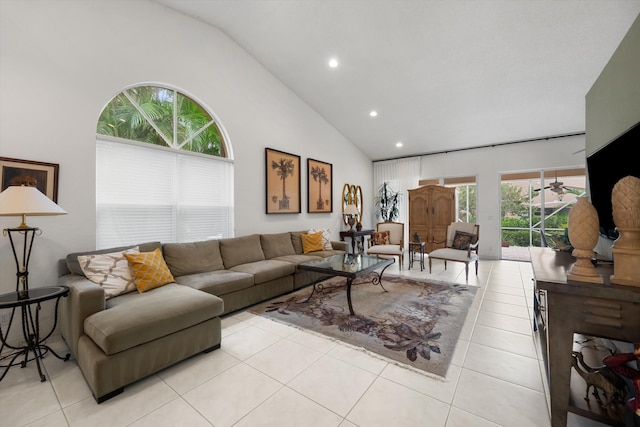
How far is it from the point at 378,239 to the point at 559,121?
4023 mm

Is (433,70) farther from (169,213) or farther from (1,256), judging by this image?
(1,256)

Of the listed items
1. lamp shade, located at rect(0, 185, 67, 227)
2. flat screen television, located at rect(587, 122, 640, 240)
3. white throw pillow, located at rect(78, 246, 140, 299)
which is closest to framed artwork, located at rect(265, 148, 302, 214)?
white throw pillow, located at rect(78, 246, 140, 299)

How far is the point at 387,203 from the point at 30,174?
22.1 feet

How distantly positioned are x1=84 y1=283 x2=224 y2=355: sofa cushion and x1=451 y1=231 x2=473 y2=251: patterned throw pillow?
4143 mm

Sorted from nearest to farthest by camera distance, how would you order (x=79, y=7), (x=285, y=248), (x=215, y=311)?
1. (x=215, y=311)
2. (x=79, y=7)
3. (x=285, y=248)

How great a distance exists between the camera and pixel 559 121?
4855mm

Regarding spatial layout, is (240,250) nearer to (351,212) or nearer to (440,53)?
(351,212)

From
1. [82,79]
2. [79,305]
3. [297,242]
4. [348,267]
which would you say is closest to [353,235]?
[297,242]

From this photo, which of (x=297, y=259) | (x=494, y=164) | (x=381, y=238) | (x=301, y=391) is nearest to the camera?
(x=301, y=391)

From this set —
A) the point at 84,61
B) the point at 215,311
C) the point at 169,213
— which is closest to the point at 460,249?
the point at 215,311

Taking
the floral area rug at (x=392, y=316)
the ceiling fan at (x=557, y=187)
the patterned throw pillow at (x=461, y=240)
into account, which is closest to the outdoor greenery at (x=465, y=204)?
the ceiling fan at (x=557, y=187)

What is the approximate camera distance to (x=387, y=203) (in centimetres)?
732

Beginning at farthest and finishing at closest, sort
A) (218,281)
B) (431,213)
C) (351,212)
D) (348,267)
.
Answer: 1. (431,213)
2. (351,212)
3. (348,267)
4. (218,281)

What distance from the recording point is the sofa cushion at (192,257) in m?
3.08
